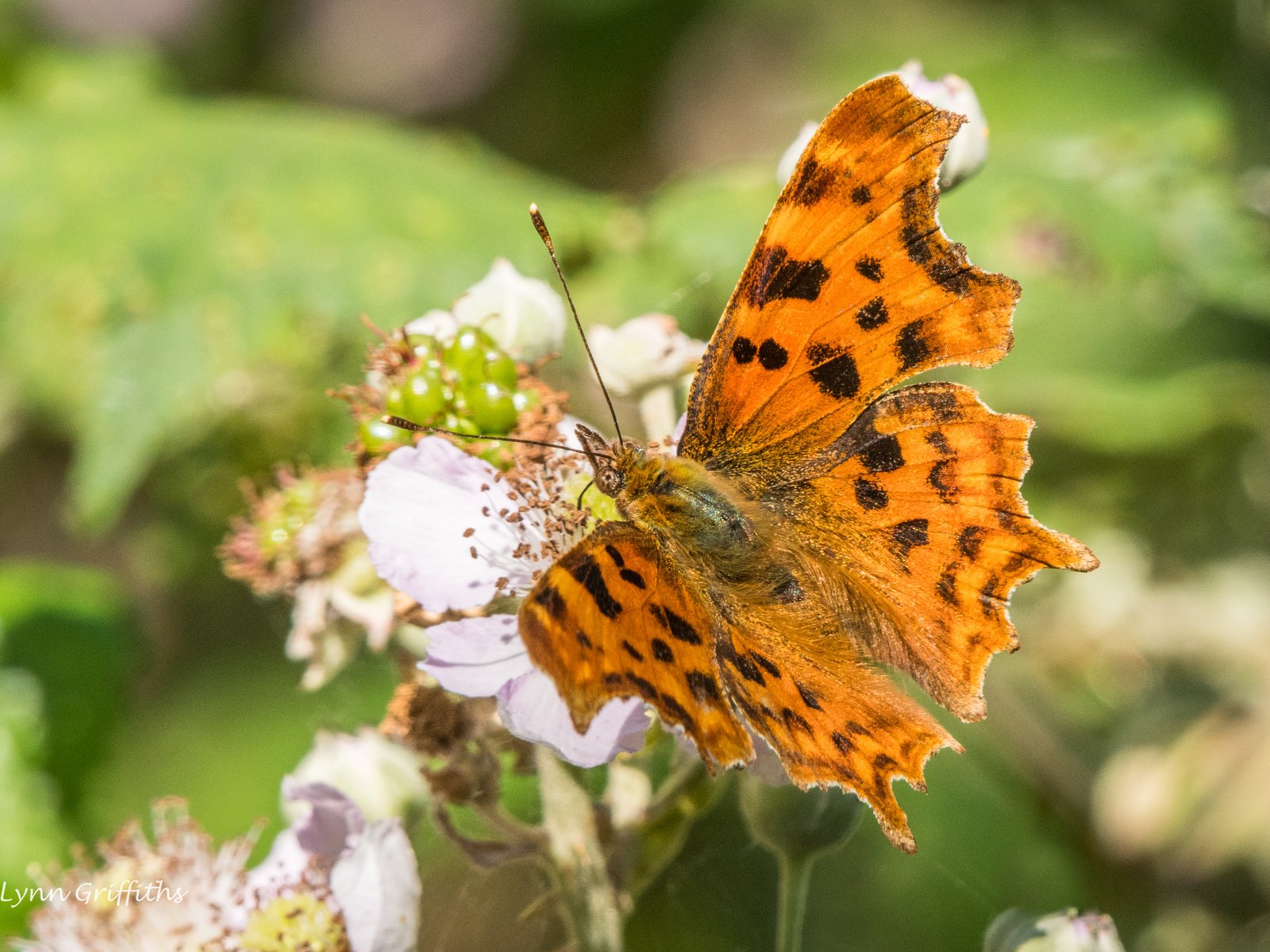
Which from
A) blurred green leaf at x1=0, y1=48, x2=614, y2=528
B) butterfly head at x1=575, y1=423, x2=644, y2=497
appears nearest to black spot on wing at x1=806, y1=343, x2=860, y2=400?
butterfly head at x1=575, y1=423, x2=644, y2=497

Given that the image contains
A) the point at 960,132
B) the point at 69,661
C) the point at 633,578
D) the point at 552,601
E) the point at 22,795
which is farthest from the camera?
the point at 69,661

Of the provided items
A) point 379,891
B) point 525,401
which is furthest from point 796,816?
point 525,401

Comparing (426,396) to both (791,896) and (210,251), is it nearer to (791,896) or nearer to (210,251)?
(791,896)

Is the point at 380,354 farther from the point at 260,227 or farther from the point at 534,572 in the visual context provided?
the point at 260,227

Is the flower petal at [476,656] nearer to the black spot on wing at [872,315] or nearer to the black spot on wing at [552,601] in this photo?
the black spot on wing at [552,601]

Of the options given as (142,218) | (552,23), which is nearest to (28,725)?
(142,218)

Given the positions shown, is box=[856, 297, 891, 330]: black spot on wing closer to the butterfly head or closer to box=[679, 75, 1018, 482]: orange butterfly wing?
box=[679, 75, 1018, 482]: orange butterfly wing
